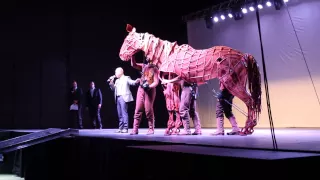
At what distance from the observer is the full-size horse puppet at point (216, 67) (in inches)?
205

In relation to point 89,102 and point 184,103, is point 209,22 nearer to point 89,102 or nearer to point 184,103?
point 89,102

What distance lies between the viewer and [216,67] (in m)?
5.42

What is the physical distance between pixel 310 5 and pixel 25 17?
7.64 m

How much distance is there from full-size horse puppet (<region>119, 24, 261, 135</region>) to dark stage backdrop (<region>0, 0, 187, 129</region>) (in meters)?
5.05

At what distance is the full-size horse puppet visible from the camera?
17.1 ft

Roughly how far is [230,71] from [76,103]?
20.2ft

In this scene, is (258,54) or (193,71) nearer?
(193,71)

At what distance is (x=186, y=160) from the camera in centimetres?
280

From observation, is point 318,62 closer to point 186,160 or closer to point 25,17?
point 186,160

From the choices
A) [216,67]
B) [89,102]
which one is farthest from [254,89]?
[89,102]

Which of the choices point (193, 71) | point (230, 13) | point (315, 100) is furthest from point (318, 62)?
point (193, 71)

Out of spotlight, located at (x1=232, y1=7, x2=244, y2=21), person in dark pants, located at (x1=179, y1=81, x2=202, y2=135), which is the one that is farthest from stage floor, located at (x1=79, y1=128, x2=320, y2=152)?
spotlight, located at (x1=232, y1=7, x2=244, y2=21)

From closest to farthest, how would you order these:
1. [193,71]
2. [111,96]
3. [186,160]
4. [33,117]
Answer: [186,160]
[193,71]
[33,117]
[111,96]

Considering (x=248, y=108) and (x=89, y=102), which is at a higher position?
(x=89, y=102)
